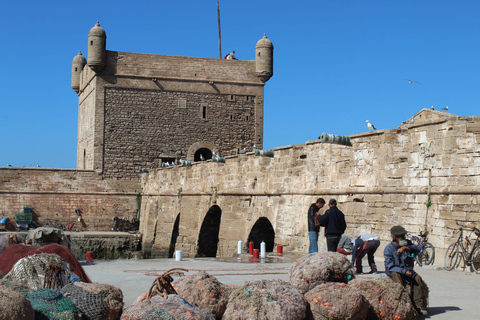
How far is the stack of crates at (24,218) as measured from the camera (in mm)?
25641

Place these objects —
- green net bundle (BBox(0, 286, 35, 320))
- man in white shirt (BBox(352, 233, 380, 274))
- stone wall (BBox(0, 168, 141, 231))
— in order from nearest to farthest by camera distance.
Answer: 1. green net bundle (BBox(0, 286, 35, 320))
2. man in white shirt (BBox(352, 233, 380, 274))
3. stone wall (BBox(0, 168, 141, 231))

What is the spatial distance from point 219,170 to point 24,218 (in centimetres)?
1178

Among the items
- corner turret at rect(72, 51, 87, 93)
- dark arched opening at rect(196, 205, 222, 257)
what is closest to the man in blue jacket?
dark arched opening at rect(196, 205, 222, 257)

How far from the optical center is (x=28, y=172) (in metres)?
26.8

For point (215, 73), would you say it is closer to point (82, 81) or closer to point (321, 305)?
point (82, 81)

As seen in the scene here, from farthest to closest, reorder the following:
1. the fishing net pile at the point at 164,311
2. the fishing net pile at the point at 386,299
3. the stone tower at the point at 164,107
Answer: the stone tower at the point at 164,107
the fishing net pile at the point at 386,299
the fishing net pile at the point at 164,311

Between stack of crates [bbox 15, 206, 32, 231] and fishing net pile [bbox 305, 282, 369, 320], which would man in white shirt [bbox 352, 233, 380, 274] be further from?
stack of crates [bbox 15, 206, 32, 231]

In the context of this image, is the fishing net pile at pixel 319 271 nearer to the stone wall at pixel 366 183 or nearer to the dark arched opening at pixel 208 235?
the stone wall at pixel 366 183

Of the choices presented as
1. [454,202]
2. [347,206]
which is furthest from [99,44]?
[454,202]

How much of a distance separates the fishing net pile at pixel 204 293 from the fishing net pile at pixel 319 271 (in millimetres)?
705

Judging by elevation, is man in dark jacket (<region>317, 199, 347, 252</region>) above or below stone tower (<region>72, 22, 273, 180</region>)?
below

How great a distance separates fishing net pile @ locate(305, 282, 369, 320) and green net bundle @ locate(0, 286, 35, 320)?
225 cm

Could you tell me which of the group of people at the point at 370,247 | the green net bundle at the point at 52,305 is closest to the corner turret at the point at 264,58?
the group of people at the point at 370,247

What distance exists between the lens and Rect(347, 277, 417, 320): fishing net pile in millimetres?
5430
